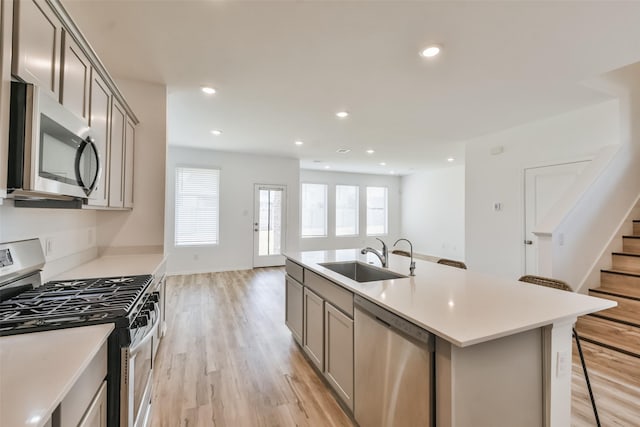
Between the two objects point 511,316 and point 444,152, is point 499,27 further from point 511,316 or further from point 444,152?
Answer: point 444,152

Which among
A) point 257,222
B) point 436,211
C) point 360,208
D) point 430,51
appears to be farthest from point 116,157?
point 436,211

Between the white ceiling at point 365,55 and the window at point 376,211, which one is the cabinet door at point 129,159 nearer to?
the white ceiling at point 365,55

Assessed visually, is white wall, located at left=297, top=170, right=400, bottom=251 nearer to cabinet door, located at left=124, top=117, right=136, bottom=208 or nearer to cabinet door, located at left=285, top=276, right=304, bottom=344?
cabinet door, located at left=285, top=276, right=304, bottom=344

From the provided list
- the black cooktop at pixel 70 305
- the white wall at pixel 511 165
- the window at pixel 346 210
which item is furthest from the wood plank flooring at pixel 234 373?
the window at pixel 346 210

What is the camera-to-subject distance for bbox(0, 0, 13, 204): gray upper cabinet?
0.96 meters

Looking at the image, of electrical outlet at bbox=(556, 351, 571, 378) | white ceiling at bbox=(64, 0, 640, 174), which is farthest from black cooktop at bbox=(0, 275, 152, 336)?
electrical outlet at bbox=(556, 351, 571, 378)

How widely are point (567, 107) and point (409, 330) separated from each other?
3.95 metres

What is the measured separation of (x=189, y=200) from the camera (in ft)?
20.1

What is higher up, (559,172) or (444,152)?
(444,152)

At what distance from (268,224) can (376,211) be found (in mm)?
4151

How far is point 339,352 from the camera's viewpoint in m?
1.98

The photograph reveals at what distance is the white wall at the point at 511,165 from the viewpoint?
11.9ft

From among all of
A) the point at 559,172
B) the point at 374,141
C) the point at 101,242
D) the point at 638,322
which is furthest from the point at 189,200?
the point at 638,322

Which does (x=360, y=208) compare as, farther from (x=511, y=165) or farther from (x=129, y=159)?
(x=129, y=159)
